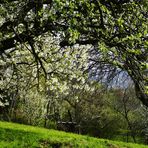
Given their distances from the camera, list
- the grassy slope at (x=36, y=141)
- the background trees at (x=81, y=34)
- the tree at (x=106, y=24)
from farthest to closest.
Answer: the grassy slope at (x=36, y=141), the background trees at (x=81, y=34), the tree at (x=106, y=24)

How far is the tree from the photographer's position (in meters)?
8.57

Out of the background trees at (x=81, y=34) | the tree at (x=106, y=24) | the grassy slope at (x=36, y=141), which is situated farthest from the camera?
the grassy slope at (x=36, y=141)

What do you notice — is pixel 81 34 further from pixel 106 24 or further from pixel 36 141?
pixel 36 141

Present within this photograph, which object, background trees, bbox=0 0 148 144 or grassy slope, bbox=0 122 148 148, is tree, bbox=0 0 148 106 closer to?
background trees, bbox=0 0 148 144

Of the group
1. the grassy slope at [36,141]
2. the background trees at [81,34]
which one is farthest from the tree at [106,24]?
the grassy slope at [36,141]

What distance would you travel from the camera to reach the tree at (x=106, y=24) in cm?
857

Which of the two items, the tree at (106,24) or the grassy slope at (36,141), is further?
the grassy slope at (36,141)

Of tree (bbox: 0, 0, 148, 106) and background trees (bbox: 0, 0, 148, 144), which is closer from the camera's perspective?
tree (bbox: 0, 0, 148, 106)

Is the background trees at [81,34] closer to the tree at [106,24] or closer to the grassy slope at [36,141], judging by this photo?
the tree at [106,24]

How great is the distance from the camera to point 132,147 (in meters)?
22.0

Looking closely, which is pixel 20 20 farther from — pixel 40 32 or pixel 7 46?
pixel 7 46

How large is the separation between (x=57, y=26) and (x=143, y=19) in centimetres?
208

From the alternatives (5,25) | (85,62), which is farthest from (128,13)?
(85,62)

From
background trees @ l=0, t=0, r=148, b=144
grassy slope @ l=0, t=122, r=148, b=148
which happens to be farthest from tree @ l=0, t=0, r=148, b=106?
grassy slope @ l=0, t=122, r=148, b=148
